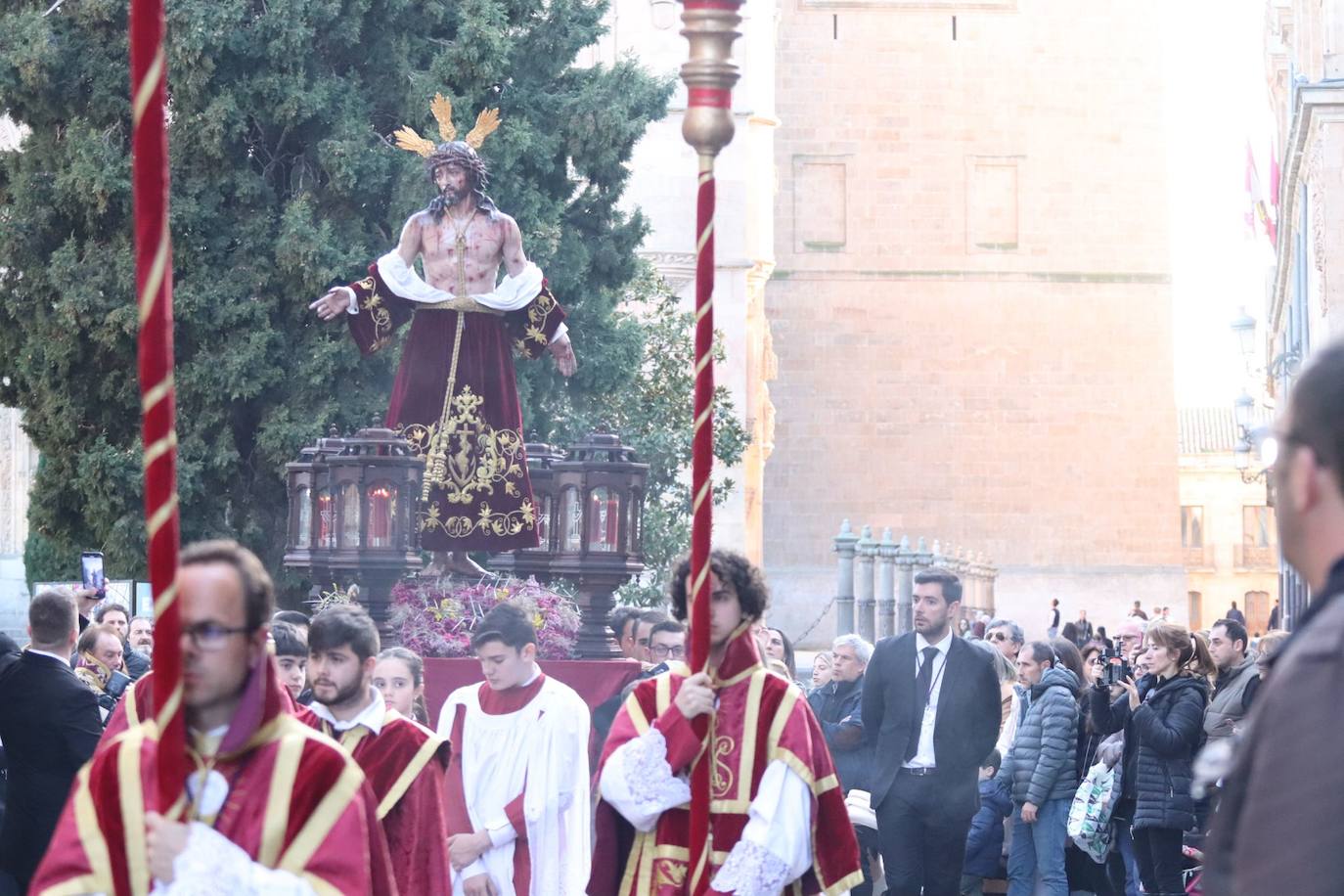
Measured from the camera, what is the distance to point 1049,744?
11656 mm

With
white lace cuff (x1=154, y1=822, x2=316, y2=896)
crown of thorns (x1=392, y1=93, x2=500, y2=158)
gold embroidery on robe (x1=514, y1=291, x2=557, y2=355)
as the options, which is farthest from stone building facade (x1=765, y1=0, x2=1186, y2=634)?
white lace cuff (x1=154, y1=822, x2=316, y2=896)

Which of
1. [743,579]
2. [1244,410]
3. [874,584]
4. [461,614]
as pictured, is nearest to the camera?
[743,579]

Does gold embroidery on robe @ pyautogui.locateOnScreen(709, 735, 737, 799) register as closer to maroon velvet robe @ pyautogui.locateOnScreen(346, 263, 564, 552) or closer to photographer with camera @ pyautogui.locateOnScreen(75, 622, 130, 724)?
photographer with camera @ pyautogui.locateOnScreen(75, 622, 130, 724)

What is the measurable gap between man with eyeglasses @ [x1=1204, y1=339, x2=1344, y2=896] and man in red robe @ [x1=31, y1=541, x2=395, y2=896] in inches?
62.3

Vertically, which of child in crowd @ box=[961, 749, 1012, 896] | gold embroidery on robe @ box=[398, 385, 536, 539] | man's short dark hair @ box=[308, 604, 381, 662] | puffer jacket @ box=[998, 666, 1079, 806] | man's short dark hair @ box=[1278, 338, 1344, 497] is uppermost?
gold embroidery on robe @ box=[398, 385, 536, 539]

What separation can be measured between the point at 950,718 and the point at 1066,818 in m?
2.14

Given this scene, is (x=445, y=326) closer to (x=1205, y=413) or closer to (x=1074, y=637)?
(x=1074, y=637)

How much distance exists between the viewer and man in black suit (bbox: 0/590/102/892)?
26.2 feet

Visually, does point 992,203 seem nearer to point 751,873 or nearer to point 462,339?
point 462,339

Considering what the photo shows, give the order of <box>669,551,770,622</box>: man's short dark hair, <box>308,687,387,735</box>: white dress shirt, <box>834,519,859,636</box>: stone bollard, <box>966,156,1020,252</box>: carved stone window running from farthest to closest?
<box>966,156,1020,252</box>: carved stone window → <box>834,519,859,636</box>: stone bollard → <box>669,551,770,622</box>: man's short dark hair → <box>308,687,387,735</box>: white dress shirt

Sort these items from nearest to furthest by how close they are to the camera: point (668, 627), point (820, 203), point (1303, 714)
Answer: point (1303, 714) < point (668, 627) < point (820, 203)

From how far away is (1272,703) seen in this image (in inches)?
115

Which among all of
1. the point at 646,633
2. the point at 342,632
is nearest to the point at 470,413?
the point at 646,633

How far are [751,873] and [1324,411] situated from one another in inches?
129
